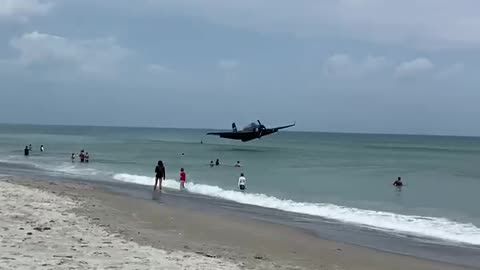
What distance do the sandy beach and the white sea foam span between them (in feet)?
14.7

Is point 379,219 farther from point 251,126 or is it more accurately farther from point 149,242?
point 251,126

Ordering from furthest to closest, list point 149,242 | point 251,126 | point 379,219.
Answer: point 251,126
point 379,219
point 149,242

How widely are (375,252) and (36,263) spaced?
8.37 m

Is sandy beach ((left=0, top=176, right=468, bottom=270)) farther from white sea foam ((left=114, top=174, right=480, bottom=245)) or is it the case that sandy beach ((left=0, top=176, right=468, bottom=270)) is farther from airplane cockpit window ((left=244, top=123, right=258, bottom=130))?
airplane cockpit window ((left=244, top=123, right=258, bottom=130))

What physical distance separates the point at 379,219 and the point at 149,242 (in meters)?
11.9

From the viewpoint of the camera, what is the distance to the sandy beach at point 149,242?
32.0ft

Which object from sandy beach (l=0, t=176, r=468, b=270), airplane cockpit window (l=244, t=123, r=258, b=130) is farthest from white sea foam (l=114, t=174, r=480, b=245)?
airplane cockpit window (l=244, t=123, r=258, b=130)

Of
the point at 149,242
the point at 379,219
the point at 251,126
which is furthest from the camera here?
the point at 251,126

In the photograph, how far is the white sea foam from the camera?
1852 centimetres

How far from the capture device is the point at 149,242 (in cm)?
1219

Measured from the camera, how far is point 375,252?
14.1 meters

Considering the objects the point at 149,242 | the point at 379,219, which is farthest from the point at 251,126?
the point at 149,242

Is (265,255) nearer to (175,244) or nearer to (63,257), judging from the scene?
(175,244)

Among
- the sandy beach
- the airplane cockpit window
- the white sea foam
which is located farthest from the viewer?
the airplane cockpit window
